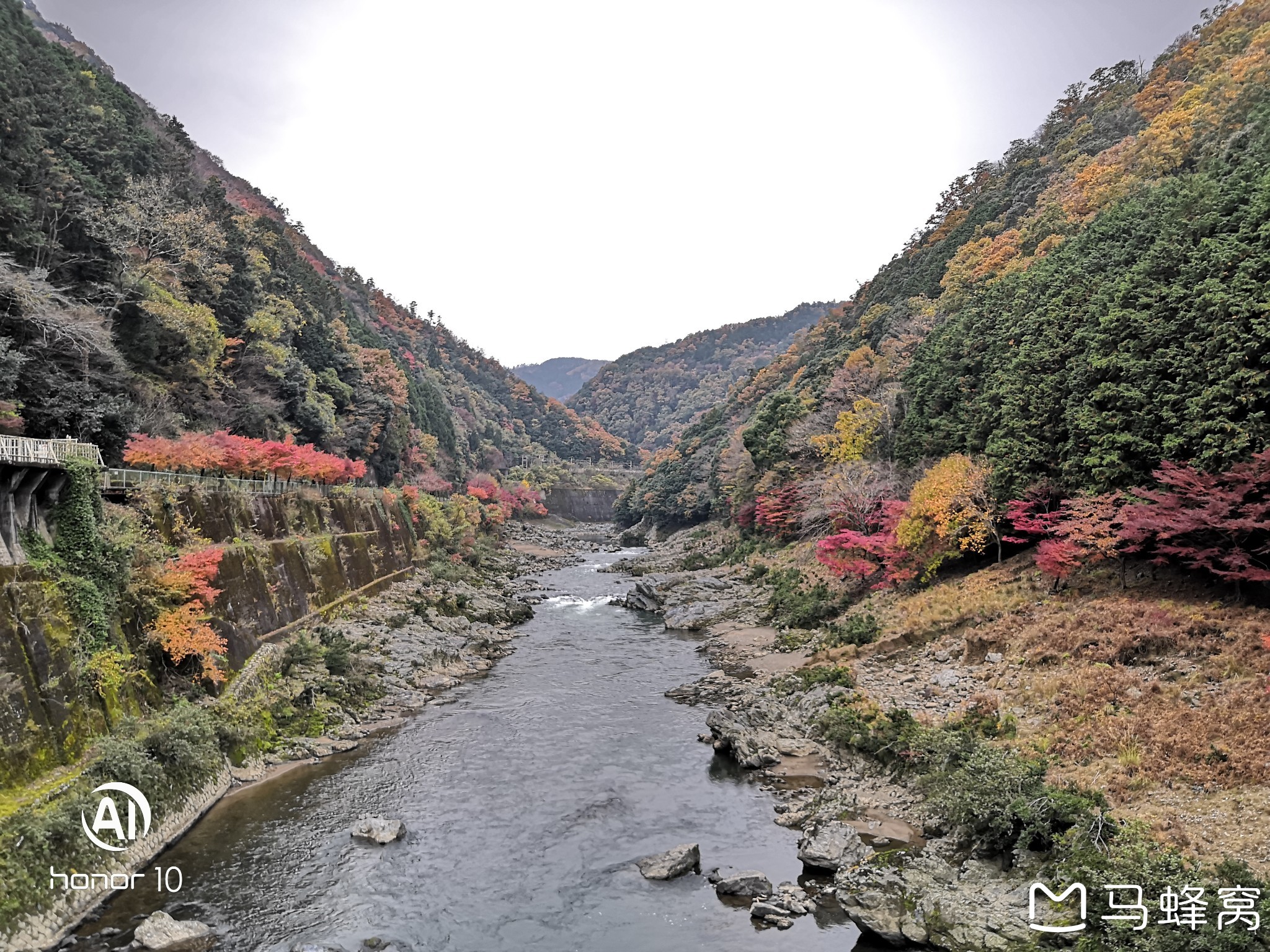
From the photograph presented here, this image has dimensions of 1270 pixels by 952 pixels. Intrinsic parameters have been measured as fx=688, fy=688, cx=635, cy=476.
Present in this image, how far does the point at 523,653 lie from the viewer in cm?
3491

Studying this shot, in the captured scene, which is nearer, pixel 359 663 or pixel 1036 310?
pixel 359 663

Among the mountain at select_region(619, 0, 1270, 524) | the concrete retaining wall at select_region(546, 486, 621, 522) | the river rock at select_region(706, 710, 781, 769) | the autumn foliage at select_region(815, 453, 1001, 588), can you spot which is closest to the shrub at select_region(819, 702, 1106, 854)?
the river rock at select_region(706, 710, 781, 769)

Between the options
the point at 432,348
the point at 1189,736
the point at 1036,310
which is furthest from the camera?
the point at 432,348

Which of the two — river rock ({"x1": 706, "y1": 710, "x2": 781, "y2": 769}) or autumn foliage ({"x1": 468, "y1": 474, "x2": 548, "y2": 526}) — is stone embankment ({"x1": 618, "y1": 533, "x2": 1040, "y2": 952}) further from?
autumn foliage ({"x1": 468, "y1": 474, "x2": 548, "y2": 526})

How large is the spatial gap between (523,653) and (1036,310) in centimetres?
2865

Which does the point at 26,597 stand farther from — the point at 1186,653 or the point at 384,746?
the point at 1186,653

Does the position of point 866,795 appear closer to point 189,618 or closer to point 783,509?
point 189,618

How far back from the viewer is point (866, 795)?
1775 cm

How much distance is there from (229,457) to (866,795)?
27.9 meters

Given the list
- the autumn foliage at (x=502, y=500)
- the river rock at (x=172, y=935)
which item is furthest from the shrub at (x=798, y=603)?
the autumn foliage at (x=502, y=500)

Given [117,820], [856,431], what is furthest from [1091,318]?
[117,820]

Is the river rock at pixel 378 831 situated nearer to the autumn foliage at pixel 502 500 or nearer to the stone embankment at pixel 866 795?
the stone embankment at pixel 866 795

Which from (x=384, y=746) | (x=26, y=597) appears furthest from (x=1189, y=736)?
(x=26, y=597)

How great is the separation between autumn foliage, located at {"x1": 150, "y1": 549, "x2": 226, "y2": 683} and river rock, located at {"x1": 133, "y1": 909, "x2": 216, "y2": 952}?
8422 mm
